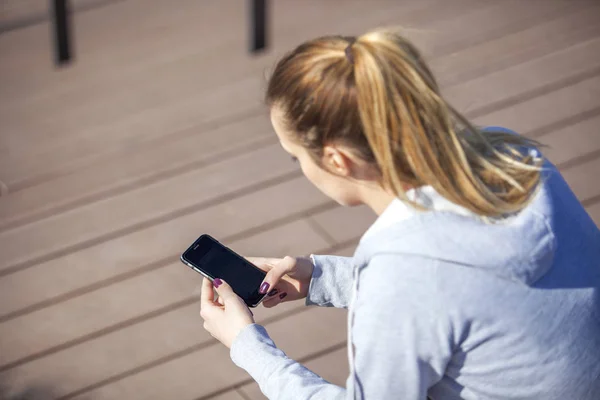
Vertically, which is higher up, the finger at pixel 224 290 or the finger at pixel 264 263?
the finger at pixel 224 290

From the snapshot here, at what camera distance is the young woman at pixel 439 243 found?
129 centimetres

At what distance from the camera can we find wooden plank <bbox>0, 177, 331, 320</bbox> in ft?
8.07

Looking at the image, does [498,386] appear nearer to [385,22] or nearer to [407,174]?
[407,174]

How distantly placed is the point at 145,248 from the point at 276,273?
3.01ft

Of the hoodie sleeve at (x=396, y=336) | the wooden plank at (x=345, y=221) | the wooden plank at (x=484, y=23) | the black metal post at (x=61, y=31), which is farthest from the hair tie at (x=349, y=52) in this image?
the black metal post at (x=61, y=31)

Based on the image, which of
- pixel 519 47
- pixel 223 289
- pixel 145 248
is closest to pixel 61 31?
pixel 145 248

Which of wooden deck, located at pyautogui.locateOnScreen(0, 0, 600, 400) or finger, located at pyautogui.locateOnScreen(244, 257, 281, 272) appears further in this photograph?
wooden deck, located at pyautogui.locateOnScreen(0, 0, 600, 400)

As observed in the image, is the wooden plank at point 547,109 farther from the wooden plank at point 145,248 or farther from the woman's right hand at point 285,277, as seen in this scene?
the woman's right hand at point 285,277

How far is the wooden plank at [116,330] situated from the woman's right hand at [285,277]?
570 mm

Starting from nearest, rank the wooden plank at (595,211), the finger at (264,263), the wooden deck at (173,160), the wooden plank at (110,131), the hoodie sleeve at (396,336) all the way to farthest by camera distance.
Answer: the hoodie sleeve at (396,336)
the finger at (264,263)
the wooden deck at (173,160)
the wooden plank at (595,211)
the wooden plank at (110,131)

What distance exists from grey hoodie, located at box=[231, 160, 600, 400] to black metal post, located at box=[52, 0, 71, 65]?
6.91ft

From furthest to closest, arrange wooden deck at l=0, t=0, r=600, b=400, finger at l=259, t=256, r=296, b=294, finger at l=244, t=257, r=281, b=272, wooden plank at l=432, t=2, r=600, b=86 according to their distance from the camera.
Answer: wooden plank at l=432, t=2, r=600, b=86
wooden deck at l=0, t=0, r=600, b=400
finger at l=244, t=257, r=281, b=272
finger at l=259, t=256, r=296, b=294

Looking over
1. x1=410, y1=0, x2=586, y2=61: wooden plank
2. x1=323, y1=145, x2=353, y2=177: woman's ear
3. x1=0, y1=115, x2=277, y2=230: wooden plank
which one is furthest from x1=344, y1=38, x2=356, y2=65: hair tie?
x1=410, y1=0, x2=586, y2=61: wooden plank

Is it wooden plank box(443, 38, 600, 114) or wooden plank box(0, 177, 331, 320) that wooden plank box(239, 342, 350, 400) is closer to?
wooden plank box(0, 177, 331, 320)
